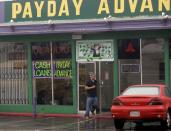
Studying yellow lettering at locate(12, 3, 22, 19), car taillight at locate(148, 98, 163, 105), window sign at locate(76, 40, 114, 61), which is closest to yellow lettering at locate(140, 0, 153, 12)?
window sign at locate(76, 40, 114, 61)

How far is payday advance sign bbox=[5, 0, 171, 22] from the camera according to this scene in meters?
21.0

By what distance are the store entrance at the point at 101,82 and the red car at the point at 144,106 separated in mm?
5536

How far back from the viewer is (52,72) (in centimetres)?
2291

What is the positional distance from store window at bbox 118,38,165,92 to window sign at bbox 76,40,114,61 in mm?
477

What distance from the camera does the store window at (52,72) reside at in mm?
22734

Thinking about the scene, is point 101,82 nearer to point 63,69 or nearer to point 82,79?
point 82,79

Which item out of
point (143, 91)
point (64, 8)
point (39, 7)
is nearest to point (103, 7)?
point (64, 8)

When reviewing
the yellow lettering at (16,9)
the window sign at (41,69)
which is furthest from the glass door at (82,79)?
the yellow lettering at (16,9)

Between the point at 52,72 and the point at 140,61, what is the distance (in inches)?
159

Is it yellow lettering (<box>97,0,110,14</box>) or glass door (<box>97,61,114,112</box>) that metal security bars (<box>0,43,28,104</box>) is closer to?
glass door (<box>97,61,114,112</box>)

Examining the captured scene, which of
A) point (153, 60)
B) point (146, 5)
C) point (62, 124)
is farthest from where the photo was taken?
point (153, 60)

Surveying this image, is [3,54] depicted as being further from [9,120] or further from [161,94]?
[161,94]

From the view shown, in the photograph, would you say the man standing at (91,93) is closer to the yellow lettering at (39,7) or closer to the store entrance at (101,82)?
the store entrance at (101,82)

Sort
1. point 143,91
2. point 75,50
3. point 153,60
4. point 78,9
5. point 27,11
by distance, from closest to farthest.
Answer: point 143,91
point 153,60
point 78,9
point 75,50
point 27,11
